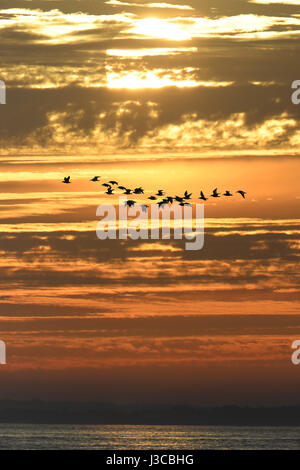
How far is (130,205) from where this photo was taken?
95.2 meters
